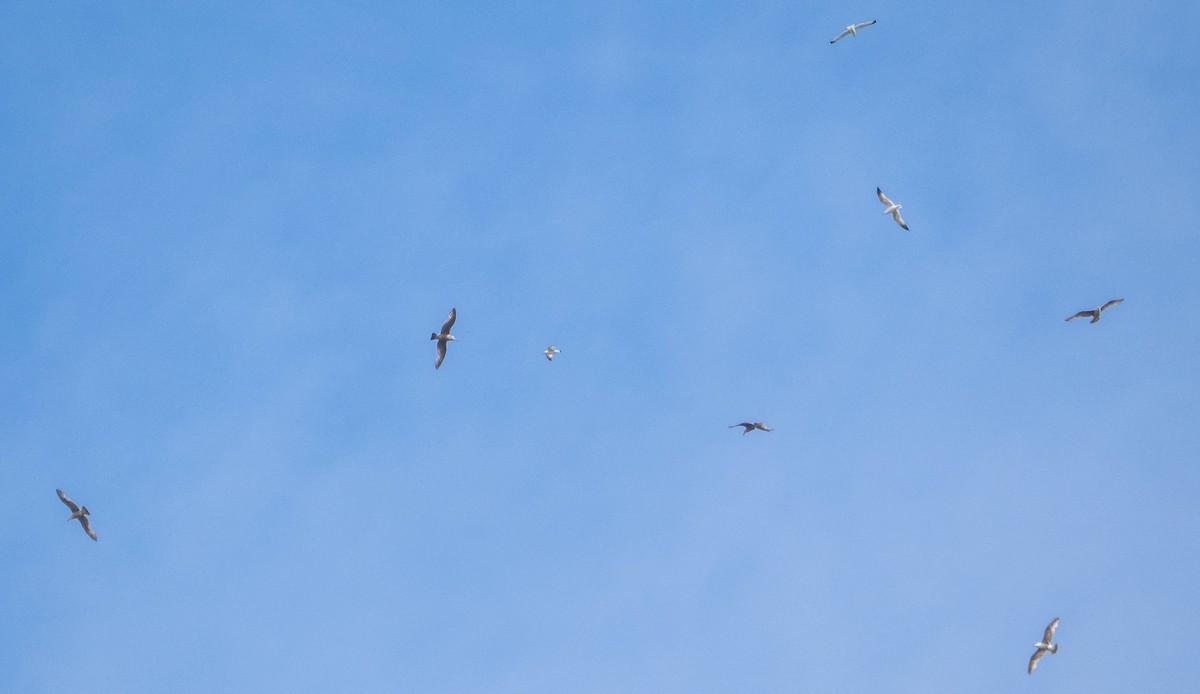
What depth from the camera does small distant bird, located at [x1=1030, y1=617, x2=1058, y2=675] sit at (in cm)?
5553

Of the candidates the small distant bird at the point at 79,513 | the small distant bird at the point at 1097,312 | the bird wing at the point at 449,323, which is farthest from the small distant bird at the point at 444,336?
the small distant bird at the point at 1097,312

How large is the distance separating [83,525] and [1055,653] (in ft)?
145

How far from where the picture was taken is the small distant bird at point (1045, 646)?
5553cm

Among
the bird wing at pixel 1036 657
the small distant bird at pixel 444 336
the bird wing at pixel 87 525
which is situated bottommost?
the bird wing at pixel 1036 657

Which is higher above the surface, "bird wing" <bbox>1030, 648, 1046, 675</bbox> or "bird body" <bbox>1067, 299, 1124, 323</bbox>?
"bird body" <bbox>1067, 299, 1124, 323</bbox>

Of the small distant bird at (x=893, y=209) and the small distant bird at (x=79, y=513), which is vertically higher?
the small distant bird at (x=893, y=209)

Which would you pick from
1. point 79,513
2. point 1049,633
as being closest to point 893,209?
point 1049,633

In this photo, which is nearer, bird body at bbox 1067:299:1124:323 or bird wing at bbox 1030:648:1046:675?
bird wing at bbox 1030:648:1046:675

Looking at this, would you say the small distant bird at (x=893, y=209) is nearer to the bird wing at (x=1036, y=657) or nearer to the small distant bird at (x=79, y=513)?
the bird wing at (x=1036, y=657)

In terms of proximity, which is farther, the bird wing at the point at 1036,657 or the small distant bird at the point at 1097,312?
the small distant bird at the point at 1097,312

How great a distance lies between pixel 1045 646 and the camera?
55531 mm

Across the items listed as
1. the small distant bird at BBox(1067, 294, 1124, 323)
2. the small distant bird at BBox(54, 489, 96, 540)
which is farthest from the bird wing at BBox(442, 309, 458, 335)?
the small distant bird at BBox(1067, 294, 1124, 323)

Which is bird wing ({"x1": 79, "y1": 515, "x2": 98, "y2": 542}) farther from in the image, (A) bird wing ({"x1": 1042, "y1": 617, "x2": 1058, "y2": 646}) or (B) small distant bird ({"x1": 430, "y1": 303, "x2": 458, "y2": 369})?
(A) bird wing ({"x1": 1042, "y1": 617, "x2": 1058, "y2": 646})

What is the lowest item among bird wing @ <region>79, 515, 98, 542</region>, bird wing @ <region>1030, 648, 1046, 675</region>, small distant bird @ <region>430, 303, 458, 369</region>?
bird wing @ <region>1030, 648, 1046, 675</region>
